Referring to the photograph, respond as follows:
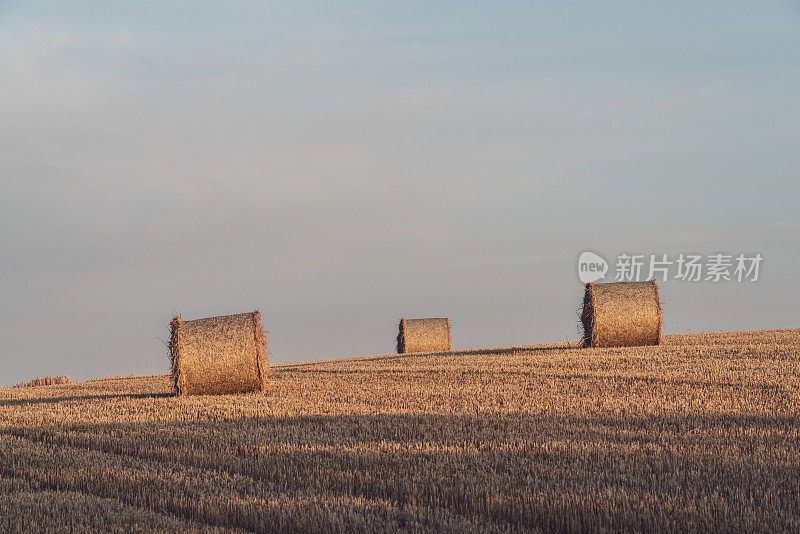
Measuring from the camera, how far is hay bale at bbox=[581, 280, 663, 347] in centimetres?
2434

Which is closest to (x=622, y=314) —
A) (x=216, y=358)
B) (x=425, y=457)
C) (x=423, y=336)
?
(x=423, y=336)

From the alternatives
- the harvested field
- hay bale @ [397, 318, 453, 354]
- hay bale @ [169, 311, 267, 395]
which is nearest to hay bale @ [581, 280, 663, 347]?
the harvested field

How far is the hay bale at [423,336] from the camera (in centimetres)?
3102

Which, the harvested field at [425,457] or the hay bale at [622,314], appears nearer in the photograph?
the harvested field at [425,457]

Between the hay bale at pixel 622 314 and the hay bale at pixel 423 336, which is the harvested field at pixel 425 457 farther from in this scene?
the hay bale at pixel 423 336

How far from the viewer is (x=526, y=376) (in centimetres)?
1862

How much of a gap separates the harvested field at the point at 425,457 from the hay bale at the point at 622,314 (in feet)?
21.6

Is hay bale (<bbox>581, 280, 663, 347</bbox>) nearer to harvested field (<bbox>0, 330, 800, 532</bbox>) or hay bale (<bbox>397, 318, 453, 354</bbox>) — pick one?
harvested field (<bbox>0, 330, 800, 532</bbox>)

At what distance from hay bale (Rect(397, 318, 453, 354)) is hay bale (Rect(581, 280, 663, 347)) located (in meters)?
7.37

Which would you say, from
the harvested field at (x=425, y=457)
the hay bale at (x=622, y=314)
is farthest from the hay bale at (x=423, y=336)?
the harvested field at (x=425, y=457)

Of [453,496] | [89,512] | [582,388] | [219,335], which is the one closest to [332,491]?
[453,496]

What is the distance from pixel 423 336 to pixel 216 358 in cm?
1414

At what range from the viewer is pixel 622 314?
24.5 metres

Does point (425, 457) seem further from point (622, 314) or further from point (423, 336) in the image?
point (423, 336)
